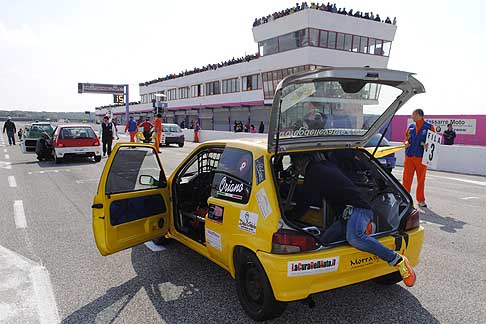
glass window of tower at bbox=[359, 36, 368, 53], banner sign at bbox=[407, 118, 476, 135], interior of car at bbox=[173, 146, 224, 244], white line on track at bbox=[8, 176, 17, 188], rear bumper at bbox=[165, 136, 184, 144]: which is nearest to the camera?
interior of car at bbox=[173, 146, 224, 244]

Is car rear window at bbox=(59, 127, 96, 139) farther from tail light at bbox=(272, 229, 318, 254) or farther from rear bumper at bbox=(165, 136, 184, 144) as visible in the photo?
tail light at bbox=(272, 229, 318, 254)

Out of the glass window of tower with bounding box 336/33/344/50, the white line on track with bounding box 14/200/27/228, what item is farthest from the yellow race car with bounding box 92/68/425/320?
the glass window of tower with bounding box 336/33/344/50

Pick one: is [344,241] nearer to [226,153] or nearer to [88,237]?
[226,153]

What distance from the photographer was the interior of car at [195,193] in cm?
410

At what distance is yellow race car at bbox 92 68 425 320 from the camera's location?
2771 mm

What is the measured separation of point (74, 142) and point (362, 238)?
1333cm

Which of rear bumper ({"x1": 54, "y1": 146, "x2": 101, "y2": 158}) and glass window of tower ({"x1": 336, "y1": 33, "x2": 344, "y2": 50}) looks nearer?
rear bumper ({"x1": 54, "y1": 146, "x2": 101, "y2": 158})

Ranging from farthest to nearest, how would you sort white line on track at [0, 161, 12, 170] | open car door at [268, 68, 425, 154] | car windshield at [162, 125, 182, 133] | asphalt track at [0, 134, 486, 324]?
car windshield at [162, 125, 182, 133]
white line on track at [0, 161, 12, 170]
asphalt track at [0, 134, 486, 324]
open car door at [268, 68, 425, 154]

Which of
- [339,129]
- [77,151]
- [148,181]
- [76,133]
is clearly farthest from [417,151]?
[76,133]

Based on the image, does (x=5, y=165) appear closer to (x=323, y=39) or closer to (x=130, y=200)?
(x=130, y=200)

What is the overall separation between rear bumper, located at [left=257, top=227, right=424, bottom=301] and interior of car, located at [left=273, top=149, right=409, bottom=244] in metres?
0.35

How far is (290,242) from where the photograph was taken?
2.73 meters

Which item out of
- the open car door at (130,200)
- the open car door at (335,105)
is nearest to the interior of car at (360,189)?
the open car door at (335,105)

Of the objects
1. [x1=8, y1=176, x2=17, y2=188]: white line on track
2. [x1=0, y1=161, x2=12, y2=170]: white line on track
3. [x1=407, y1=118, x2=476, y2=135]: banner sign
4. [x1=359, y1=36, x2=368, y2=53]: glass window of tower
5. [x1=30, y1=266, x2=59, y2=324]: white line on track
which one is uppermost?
[x1=359, y1=36, x2=368, y2=53]: glass window of tower
